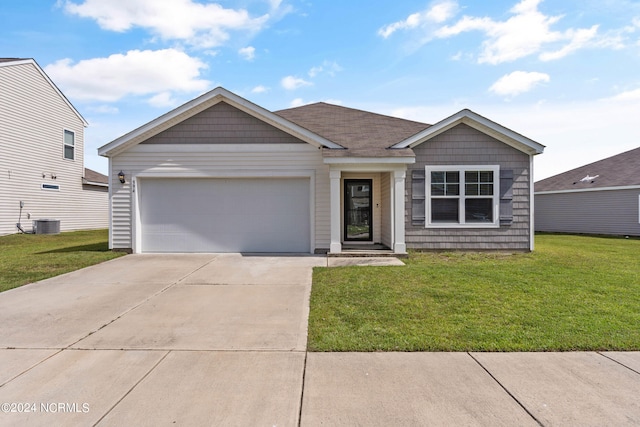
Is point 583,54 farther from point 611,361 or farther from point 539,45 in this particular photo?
point 611,361

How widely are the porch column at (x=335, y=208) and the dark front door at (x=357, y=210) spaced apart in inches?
70.0

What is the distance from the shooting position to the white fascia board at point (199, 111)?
952cm

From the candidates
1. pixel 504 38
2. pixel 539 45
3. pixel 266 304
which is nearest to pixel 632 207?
pixel 539 45

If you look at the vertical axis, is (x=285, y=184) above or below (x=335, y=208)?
above

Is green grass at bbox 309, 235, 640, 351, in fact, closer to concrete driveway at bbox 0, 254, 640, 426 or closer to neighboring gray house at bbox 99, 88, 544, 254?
concrete driveway at bbox 0, 254, 640, 426

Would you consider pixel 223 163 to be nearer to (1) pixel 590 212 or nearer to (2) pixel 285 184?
(2) pixel 285 184

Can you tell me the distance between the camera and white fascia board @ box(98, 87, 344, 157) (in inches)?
375

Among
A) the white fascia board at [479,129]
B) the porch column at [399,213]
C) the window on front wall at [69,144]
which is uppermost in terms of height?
the window on front wall at [69,144]

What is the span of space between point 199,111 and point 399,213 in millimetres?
6363

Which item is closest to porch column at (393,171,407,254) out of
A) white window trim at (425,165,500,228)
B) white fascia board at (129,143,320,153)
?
white window trim at (425,165,500,228)

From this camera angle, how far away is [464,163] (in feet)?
31.9

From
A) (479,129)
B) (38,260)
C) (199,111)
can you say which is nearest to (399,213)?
(479,129)

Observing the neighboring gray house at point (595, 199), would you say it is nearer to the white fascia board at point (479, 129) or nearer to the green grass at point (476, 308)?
→ the white fascia board at point (479, 129)

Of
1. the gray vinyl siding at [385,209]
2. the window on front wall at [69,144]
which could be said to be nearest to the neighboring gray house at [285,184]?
the gray vinyl siding at [385,209]
